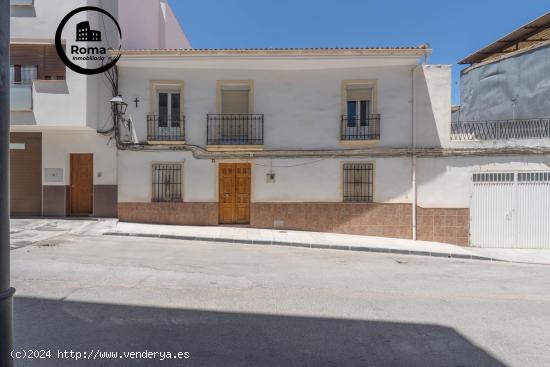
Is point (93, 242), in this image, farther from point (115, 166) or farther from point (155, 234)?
point (115, 166)

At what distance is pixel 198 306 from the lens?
420 centimetres

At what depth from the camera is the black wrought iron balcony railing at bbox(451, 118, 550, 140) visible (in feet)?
33.8

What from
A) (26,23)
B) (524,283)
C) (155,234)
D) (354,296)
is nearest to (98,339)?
(354,296)

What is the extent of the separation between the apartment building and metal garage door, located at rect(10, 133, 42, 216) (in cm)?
3

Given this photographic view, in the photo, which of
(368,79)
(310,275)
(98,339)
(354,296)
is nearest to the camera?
(98,339)

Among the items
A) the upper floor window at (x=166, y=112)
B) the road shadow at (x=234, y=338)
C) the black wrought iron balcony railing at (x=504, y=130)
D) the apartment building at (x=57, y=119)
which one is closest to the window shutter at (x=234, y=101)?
the upper floor window at (x=166, y=112)

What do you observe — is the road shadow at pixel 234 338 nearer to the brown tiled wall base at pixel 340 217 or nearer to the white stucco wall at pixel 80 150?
the brown tiled wall base at pixel 340 217

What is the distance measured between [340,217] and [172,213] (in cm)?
584

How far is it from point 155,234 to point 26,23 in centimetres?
801

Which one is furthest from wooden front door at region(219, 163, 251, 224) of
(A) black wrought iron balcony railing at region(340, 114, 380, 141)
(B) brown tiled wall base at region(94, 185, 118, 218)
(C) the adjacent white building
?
(B) brown tiled wall base at region(94, 185, 118, 218)

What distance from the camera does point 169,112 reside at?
37.4ft

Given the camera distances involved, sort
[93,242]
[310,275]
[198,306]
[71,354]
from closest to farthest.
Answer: [71,354], [198,306], [310,275], [93,242]

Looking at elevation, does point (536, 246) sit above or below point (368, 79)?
below

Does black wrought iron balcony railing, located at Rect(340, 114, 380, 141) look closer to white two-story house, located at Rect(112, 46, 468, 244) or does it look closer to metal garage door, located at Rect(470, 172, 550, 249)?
white two-story house, located at Rect(112, 46, 468, 244)
